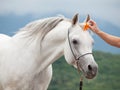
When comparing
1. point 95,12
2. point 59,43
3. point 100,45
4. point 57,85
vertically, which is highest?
point 59,43

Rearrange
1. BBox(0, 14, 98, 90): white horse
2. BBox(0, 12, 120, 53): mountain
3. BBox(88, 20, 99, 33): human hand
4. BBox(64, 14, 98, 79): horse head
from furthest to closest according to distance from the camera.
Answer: BBox(0, 12, 120, 53): mountain, BBox(0, 14, 98, 90): white horse, BBox(88, 20, 99, 33): human hand, BBox(64, 14, 98, 79): horse head

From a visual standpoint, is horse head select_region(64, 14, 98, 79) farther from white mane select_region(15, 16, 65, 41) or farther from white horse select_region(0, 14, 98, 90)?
white mane select_region(15, 16, 65, 41)

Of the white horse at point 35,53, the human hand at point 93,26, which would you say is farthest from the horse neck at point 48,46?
the human hand at point 93,26

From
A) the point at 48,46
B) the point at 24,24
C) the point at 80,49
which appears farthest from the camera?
the point at 24,24

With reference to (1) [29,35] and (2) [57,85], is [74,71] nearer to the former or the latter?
(2) [57,85]

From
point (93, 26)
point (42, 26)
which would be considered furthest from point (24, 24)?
point (93, 26)

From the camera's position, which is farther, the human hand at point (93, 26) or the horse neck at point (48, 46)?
the horse neck at point (48, 46)

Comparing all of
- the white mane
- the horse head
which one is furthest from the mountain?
the horse head

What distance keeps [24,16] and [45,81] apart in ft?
7.34

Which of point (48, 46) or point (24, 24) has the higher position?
point (48, 46)

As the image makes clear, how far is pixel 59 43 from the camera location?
369 cm

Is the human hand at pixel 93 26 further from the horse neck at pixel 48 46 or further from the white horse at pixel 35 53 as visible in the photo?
the horse neck at pixel 48 46

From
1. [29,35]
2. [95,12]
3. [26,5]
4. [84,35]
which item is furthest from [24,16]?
[84,35]

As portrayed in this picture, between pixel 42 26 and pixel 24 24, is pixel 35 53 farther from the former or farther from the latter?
pixel 24 24
